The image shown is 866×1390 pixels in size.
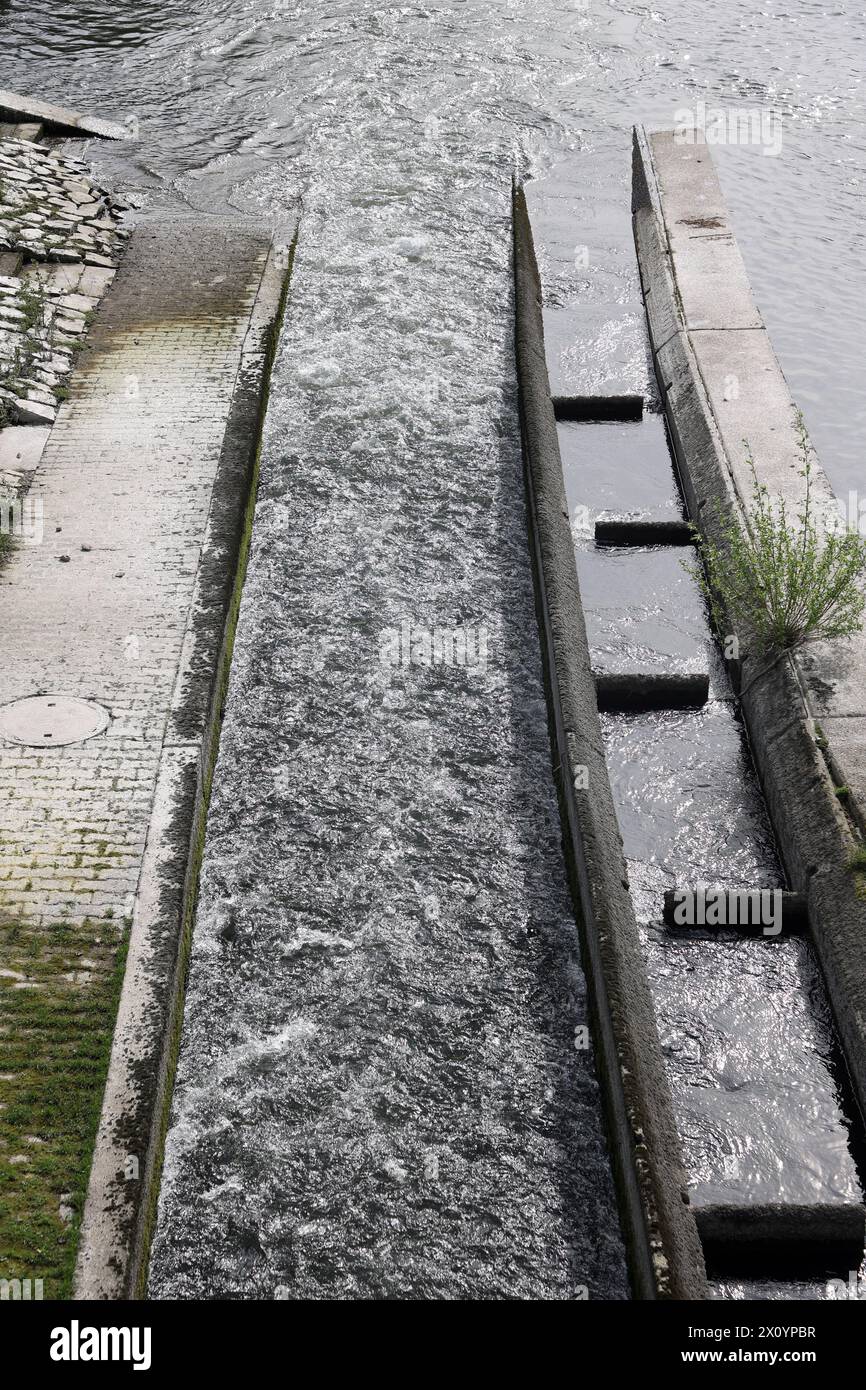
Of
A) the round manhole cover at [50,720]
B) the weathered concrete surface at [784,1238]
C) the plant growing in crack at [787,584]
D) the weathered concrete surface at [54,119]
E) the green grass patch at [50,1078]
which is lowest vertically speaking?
the weathered concrete surface at [784,1238]

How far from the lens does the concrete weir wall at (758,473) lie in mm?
6434

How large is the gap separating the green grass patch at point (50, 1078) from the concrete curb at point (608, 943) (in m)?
2.08

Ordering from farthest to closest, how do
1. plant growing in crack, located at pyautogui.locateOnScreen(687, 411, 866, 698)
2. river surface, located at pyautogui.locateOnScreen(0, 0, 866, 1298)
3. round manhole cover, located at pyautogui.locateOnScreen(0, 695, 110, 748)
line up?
plant growing in crack, located at pyautogui.locateOnScreen(687, 411, 866, 698) → round manhole cover, located at pyautogui.locateOnScreen(0, 695, 110, 748) → river surface, located at pyautogui.locateOnScreen(0, 0, 866, 1298)

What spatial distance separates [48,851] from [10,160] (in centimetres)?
992

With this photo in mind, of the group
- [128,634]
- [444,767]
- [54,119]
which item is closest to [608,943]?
[444,767]

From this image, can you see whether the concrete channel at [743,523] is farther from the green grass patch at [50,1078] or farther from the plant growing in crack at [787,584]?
the green grass patch at [50,1078]

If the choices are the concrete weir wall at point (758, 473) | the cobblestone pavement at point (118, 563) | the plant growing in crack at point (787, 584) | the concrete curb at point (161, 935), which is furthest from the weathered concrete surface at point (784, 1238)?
the plant growing in crack at point (787, 584)

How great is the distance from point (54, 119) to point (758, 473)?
33.5 feet

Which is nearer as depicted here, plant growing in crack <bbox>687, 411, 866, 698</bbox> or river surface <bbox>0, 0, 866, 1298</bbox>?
river surface <bbox>0, 0, 866, 1298</bbox>

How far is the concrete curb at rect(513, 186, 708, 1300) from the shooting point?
16.5ft

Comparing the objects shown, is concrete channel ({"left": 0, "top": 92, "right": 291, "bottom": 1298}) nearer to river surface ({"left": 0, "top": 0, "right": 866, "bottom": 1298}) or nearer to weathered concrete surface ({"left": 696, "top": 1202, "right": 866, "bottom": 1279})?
river surface ({"left": 0, "top": 0, "right": 866, "bottom": 1298})

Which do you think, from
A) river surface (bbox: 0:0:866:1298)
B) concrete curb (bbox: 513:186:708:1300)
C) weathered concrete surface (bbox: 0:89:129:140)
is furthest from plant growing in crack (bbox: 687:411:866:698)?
weathered concrete surface (bbox: 0:89:129:140)

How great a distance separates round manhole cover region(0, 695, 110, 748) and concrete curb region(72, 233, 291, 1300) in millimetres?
432

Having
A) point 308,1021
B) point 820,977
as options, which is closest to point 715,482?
point 820,977
